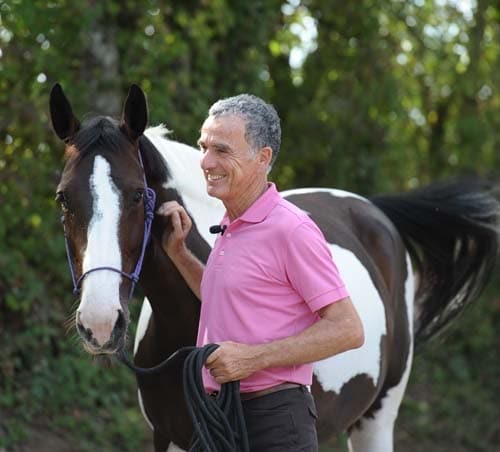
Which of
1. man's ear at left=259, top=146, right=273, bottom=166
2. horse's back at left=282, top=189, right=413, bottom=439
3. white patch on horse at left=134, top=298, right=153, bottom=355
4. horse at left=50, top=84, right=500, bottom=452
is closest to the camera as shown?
man's ear at left=259, top=146, right=273, bottom=166

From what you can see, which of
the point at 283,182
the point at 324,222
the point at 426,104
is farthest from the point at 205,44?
the point at 426,104

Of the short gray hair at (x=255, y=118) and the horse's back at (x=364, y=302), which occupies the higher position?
the short gray hair at (x=255, y=118)

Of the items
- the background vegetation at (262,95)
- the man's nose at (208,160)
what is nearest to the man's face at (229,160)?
the man's nose at (208,160)

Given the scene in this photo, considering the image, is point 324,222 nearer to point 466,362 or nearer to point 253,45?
point 253,45

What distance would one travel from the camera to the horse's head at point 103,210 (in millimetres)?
2727

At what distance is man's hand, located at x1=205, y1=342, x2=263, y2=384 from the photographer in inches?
101

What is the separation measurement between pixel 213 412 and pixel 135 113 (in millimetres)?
1023

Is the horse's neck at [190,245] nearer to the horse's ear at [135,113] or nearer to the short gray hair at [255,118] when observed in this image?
the horse's ear at [135,113]

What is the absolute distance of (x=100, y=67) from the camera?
671cm

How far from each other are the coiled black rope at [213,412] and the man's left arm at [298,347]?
0.17ft

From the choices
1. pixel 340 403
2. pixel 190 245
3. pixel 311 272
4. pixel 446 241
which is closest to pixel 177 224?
pixel 190 245

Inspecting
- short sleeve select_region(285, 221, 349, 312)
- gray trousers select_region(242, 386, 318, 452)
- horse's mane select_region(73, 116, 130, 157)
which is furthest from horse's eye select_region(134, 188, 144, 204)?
gray trousers select_region(242, 386, 318, 452)

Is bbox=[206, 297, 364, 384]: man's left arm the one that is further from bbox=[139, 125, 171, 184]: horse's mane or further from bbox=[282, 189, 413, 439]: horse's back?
bbox=[282, 189, 413, 439]: horse's back

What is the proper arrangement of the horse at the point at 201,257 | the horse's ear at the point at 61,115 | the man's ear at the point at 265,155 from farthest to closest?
the horse's ear at the point at 61,115 < the horse at the point at 201,257 < the man's ear at the point at 265,155
